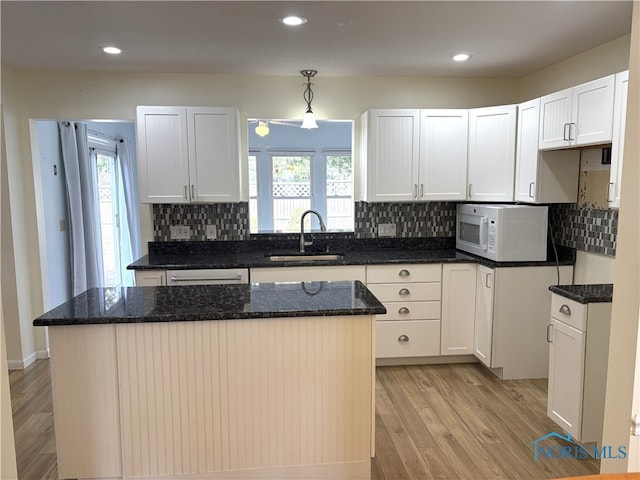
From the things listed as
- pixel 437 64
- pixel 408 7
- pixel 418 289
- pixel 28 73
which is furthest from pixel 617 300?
pixel 28 73

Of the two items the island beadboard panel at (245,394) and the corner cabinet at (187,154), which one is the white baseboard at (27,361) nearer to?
the corner cabinet at (187,154)

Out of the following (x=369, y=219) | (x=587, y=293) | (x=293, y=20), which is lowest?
(x=587, y=293)

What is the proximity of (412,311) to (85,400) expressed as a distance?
2.41m

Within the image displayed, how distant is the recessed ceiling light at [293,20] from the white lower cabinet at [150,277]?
199 cm

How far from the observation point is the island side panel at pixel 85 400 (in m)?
2.03

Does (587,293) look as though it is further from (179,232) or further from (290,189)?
(290,189)

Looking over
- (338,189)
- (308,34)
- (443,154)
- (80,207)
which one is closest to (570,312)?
(443,154)

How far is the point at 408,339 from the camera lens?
368cm

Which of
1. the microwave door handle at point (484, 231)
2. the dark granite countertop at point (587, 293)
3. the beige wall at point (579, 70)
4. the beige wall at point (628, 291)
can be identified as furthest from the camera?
the microwave door handle at point (484, 231)

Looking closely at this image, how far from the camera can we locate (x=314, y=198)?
287 inches

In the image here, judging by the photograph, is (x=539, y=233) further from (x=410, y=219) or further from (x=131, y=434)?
(x=131, y=434)

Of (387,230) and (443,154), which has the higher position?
(443,154)

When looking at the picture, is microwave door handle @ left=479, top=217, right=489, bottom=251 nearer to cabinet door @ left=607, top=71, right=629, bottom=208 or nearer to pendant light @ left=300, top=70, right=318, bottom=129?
cabinet door @ left=607, top=71, right=629, bottom=208

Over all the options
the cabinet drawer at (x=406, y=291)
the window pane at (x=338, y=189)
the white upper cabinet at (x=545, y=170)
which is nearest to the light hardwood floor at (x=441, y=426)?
the cabinet drawer at (x=406, y=291)
